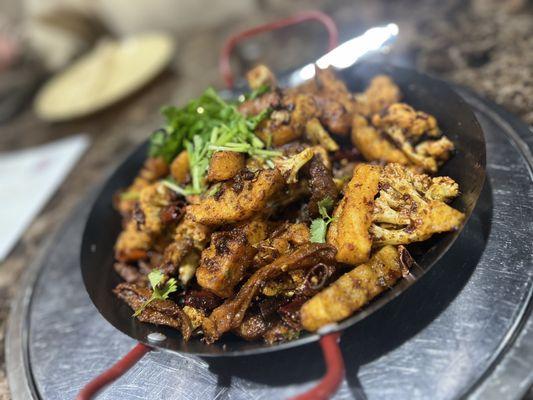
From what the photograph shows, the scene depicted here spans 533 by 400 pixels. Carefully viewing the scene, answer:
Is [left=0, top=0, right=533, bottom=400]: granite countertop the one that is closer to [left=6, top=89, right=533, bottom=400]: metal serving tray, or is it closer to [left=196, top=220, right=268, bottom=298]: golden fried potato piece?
[left=6, top=89, right=533, bottom=400]: metal serving tray

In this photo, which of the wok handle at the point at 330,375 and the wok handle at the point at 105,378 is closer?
the wok handle at the point at 330,375

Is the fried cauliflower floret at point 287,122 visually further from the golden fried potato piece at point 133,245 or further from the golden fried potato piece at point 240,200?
the golden fried potato piece at point 133,245

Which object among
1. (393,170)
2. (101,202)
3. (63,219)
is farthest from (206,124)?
(63,219)

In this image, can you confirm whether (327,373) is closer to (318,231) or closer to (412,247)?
(318,231)

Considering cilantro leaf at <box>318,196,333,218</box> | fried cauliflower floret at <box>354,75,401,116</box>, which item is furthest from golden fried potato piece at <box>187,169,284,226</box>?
fried cauliflower floret at <box>354,75,401,116</box>

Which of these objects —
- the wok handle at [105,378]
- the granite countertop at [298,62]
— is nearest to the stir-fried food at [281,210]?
the wok handle at [105,378]
